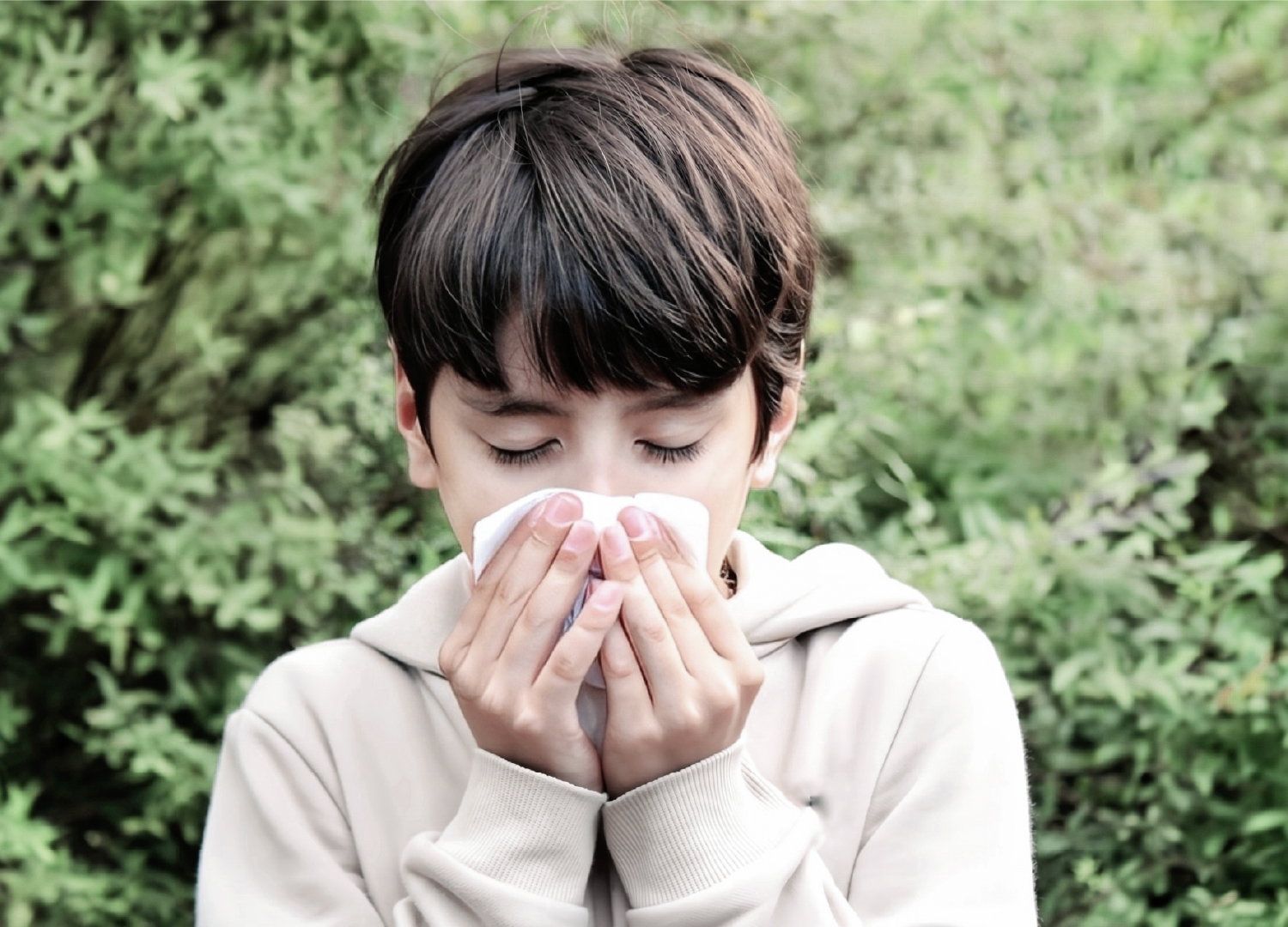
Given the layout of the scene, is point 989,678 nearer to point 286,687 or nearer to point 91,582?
point 286,687

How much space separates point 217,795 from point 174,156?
1.61 meters

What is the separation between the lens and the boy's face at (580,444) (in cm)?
162

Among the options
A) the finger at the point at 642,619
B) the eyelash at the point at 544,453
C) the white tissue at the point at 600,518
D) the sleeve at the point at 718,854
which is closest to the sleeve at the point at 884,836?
the sleeve at the point at 718,854

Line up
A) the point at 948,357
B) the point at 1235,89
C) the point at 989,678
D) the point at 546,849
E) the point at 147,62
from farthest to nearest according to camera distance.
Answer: the point at 1235,89
the point at 948,357
the point at 147,62
the point at 989,678
the point at 546,849

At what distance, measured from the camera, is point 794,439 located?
2898mm

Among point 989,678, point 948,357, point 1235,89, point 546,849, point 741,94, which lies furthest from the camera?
point 1235,89

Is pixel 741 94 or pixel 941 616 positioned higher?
pixel 741 94

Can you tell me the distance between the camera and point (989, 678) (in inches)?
69.8

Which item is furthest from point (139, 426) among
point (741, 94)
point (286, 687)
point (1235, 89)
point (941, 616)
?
point (1235, 89)

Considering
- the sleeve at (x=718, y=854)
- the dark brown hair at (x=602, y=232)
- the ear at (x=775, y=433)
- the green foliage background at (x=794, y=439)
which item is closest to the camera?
the sleeve at (x=718, y=854)

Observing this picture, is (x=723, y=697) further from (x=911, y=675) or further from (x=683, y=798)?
(x=911, y=675)

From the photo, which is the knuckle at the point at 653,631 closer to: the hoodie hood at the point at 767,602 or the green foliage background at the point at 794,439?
the hoodie hood at the point at 767,602

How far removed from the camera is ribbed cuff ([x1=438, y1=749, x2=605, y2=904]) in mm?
1577

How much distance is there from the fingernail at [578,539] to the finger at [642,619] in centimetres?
2
